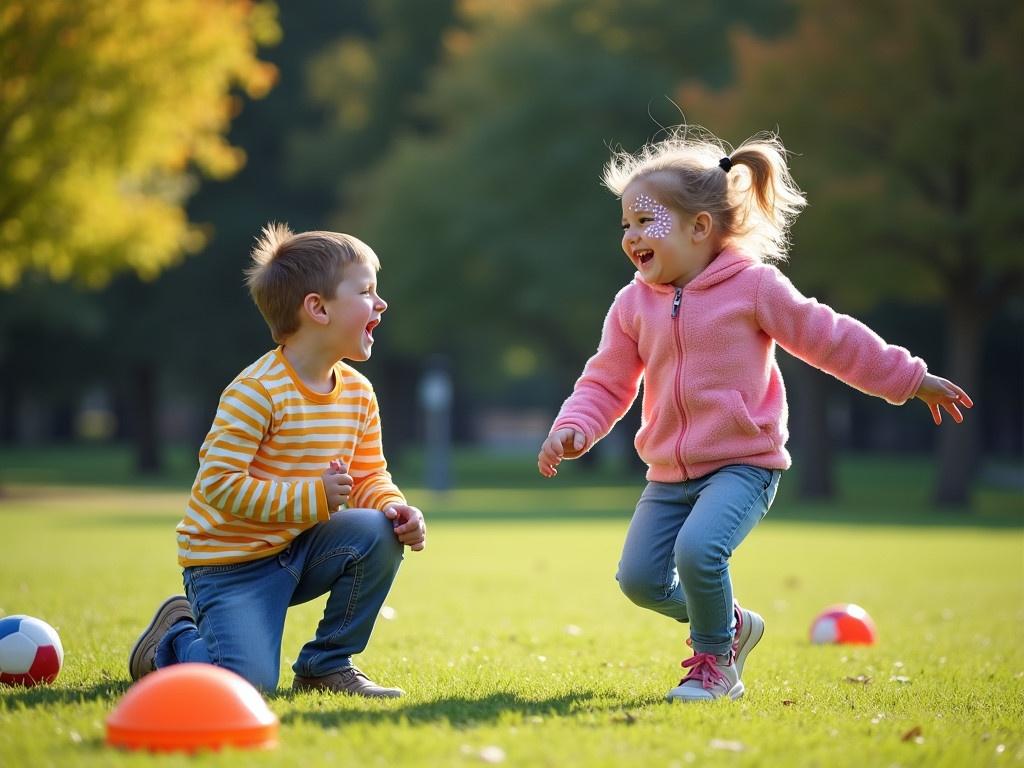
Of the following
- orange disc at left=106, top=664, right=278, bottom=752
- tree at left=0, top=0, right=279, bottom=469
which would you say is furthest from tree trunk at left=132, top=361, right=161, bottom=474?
orange disc at left=106, top=664, right=278, bottom=752

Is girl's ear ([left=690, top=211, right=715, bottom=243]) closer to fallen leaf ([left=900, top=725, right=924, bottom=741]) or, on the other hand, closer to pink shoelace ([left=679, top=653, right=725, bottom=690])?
pink shoelace ([left=679, top=653, right=725, bottom=690])

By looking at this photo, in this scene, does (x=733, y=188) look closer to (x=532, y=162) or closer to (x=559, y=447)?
(x=559, y=447)

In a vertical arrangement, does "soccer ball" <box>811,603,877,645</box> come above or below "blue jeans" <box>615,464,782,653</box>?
below

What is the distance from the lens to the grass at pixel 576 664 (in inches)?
154

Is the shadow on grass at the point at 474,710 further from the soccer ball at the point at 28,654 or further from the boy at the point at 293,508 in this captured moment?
the soccer ball at the point at 28,654

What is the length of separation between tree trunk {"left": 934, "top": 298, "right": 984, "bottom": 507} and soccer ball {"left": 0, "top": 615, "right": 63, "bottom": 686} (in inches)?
851

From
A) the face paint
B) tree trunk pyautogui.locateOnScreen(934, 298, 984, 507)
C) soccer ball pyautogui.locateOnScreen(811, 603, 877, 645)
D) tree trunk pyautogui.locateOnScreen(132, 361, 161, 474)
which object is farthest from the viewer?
tree trunk pyautogui.locateOnScreen(132, 361, 161, 474)

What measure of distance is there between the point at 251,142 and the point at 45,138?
820 inches

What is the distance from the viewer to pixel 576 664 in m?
5.96

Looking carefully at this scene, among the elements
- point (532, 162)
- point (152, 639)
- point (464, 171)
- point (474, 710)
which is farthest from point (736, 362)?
point (464, 171)

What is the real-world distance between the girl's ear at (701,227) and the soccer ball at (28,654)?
307 cm

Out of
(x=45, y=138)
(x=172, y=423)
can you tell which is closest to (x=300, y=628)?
(x=45, y=138)

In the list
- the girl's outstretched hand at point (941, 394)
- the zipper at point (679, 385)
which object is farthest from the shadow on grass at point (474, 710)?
the girl's outstretched hand at point (941, 394)

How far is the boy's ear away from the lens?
519 cm
